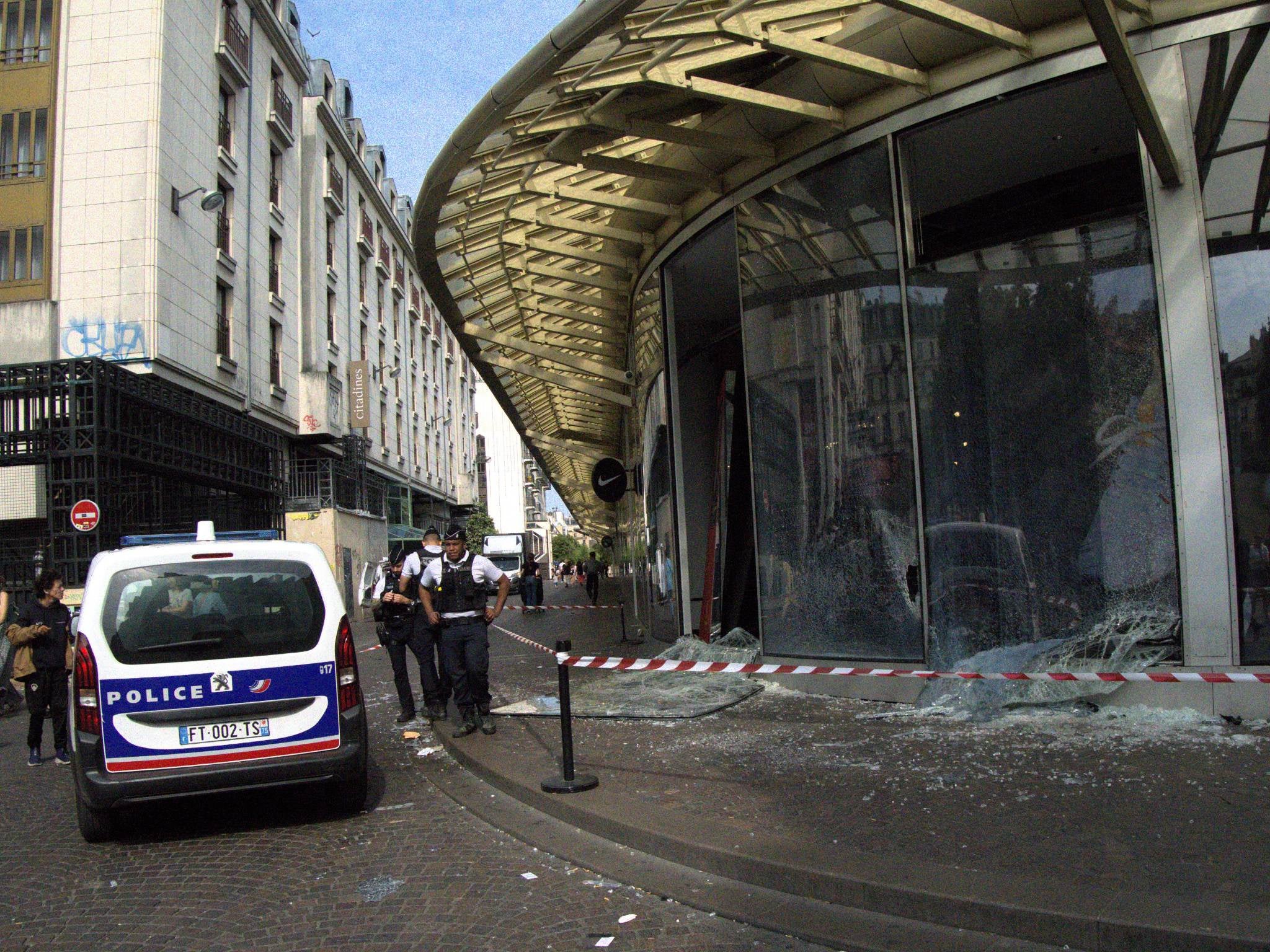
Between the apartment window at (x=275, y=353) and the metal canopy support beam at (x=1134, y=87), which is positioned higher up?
the apartment window at (x=275, y=353)

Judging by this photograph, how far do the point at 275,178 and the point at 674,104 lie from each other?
2809 cm

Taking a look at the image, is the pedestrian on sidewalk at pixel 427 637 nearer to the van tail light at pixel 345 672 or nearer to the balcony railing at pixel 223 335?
the van tail light at pixel 345 672

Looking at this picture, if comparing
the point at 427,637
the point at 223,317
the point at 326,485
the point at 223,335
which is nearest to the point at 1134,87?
the point at 427,637

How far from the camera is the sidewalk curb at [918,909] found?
11.6 ft

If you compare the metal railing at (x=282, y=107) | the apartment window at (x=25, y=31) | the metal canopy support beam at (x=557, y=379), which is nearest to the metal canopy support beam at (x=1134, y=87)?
the metal canopy support beam at (x=557, y=379)

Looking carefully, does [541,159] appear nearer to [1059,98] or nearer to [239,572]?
[1059,98]

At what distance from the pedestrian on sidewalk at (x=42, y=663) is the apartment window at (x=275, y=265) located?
2567cm

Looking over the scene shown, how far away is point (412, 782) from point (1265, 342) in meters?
6.47

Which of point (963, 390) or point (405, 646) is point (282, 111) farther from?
point (963, 390)

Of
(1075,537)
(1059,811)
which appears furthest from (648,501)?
(1059,811)

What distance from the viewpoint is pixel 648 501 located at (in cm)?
1502

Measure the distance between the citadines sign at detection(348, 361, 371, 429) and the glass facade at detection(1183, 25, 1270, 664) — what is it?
3536 centimetres

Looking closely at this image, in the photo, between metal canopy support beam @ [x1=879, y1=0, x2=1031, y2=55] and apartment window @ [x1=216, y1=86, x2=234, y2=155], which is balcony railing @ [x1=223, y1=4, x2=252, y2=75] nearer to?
apartment window @ [x1=216, y1=86, x2=234, y2=155]

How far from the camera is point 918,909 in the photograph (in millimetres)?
4039
